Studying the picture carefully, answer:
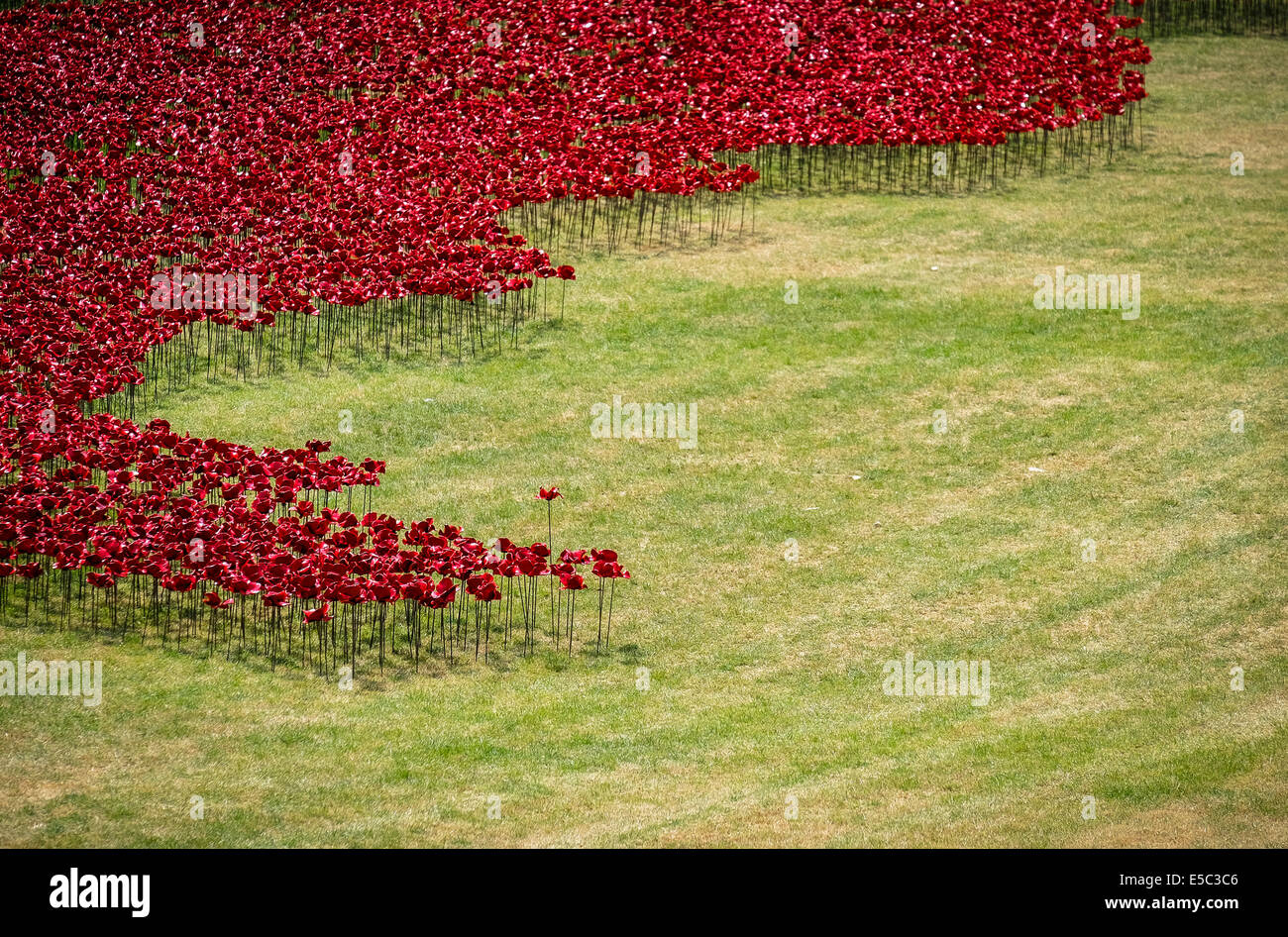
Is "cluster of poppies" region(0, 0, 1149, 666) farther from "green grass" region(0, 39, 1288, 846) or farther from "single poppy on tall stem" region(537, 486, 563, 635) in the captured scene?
"green grass" region(0, 39, 1288, 846)

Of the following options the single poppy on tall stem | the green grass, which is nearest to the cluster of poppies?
the single poppy on tall stem

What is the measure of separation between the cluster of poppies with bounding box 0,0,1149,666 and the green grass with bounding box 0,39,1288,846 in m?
0.88

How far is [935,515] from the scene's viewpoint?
15.5m

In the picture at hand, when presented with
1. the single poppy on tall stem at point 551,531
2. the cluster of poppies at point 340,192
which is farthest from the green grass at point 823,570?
the cluster of poppies at point 340,192

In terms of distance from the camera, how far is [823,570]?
47.9ft

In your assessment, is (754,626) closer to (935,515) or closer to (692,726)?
(692,726)

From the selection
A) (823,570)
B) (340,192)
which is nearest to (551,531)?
(823,570)

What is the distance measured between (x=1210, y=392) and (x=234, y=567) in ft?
40.6

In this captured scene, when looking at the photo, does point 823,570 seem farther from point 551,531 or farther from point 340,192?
point 340,192

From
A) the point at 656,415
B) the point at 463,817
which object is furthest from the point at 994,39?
the point at 463,817

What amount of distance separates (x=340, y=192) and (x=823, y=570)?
11334 mm

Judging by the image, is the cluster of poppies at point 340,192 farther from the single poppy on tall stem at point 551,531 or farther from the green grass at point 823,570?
the green grass at point 823,570

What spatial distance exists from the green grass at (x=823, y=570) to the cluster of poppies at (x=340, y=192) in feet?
2.90

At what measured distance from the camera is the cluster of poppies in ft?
44.8
